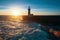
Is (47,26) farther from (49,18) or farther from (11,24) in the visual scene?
(11,24)

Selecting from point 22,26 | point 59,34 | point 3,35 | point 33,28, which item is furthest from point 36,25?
point 3,35

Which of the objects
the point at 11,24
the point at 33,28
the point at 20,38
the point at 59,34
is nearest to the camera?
the point at 20,38

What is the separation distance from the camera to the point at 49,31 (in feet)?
6.83

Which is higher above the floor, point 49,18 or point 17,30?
point 49,18

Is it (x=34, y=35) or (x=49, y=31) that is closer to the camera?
(x=34, y=35)

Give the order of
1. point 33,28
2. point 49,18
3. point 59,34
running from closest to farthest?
1. point 59,34
2. point 33,28
3. point 49,18

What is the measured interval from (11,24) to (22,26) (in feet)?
0.84

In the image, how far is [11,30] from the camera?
207 centimetres

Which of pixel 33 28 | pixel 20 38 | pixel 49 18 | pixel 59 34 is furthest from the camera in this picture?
pixel 49 18

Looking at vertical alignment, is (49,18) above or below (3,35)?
above

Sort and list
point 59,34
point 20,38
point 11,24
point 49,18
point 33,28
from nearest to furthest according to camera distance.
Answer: point 20,38, point 59,34, point 33,28, point 11,24, point 49,18

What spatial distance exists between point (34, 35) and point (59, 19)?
78cm

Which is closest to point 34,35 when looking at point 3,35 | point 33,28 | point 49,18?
point 33,28

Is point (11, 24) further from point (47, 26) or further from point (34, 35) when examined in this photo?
point (47, 26)
